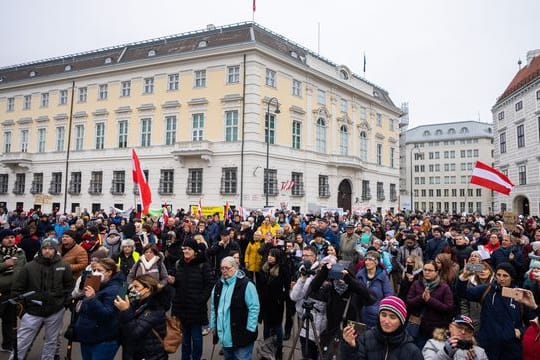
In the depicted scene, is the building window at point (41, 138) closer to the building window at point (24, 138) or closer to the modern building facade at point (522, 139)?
the building window at point (24, 138)

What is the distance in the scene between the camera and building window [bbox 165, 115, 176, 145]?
31969 mm

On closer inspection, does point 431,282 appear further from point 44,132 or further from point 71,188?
point 44,132

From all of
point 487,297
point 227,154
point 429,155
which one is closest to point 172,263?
point 487,297

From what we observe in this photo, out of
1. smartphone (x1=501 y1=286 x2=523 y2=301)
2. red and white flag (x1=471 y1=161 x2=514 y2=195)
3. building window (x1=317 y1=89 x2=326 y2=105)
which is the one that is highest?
building window (x1=317 y1=89 x2=326 y2=105)

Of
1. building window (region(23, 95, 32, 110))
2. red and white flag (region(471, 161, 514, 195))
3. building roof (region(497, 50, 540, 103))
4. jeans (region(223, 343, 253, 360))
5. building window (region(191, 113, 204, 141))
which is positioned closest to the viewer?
jeans (region(223, 343, 253, 360))

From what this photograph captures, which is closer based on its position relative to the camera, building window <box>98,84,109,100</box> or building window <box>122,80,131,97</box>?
building window <box>122,80,131,97</box>

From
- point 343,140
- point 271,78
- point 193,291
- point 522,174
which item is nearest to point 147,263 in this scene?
point 193,291

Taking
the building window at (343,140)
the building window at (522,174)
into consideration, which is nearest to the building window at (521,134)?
the building window at (522,174)

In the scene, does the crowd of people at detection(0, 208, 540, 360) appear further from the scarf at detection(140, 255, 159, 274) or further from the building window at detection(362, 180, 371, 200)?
the building window at detection(362, 180, 371, 200)

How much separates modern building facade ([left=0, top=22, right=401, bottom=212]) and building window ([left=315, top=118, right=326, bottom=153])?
0.14 metres

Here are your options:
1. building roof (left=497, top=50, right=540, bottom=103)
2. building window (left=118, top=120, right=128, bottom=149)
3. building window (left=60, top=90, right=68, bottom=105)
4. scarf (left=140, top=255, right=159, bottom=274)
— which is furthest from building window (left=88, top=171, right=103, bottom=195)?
building roof (left=497, top=50, right=540, bottom=103)

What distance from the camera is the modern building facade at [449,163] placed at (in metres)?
88.7

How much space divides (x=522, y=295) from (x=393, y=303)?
5.67 ft

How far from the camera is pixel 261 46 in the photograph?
96.4 ft
